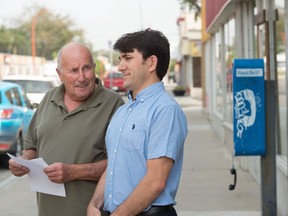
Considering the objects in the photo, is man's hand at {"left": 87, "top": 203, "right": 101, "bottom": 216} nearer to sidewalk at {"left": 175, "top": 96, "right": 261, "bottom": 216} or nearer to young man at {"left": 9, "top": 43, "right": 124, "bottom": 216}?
young man at {"left": 9, "top": 43, "right": 124, "bottom": 216}

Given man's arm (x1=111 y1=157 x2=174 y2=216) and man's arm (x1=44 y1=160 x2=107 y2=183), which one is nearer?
man's arm (x1=111 y1=157 x2=174 y2=216)

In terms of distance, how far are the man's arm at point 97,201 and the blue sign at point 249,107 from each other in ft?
8.48

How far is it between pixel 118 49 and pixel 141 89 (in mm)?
215

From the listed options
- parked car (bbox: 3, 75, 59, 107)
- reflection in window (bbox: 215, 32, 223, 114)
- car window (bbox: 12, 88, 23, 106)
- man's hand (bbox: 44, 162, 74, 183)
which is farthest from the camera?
parked car (bbox: 3, 75, 59, 107)

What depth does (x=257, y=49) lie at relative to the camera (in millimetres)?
9570

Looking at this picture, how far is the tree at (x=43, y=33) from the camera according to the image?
89.9 m

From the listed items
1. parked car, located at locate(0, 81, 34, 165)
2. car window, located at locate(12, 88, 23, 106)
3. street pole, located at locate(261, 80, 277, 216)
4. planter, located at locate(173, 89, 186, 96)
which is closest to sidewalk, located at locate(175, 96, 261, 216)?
street pole, located at locate(261, 80, 277, 216)

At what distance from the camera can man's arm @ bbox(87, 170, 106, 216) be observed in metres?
3.04

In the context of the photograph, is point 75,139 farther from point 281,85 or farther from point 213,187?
point 213,187

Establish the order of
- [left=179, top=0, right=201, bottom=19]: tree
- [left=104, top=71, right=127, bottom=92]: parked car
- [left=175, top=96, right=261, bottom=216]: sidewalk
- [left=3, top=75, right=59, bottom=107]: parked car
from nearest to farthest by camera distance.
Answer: [left=175, top=96, right=261, bottom=216]: sidewalk < [left=3, top=75, right=59, bottom=107]: parked car < [left=179, top=0, right=201, bottom=19]: tree < [left=104, top=71, right=127, bottom=92]: parked car

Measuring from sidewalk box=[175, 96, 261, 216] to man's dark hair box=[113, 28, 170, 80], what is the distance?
14.9ft

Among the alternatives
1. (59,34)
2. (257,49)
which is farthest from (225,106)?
(59,34)

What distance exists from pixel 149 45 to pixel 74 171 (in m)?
0.83

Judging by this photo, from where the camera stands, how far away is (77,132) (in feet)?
11.0
